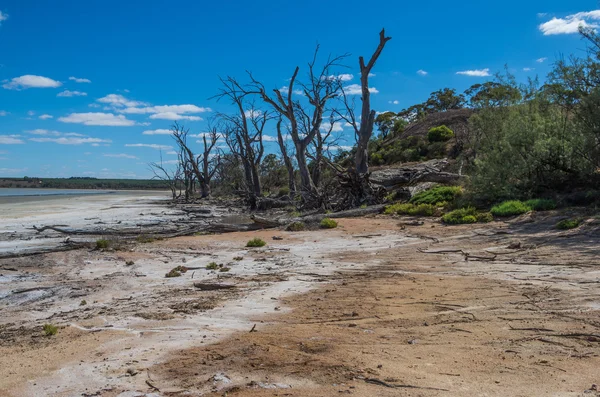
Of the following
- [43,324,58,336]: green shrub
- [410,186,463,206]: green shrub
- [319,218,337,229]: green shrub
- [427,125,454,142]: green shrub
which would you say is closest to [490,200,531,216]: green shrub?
[410,186,463,206]: green shrub

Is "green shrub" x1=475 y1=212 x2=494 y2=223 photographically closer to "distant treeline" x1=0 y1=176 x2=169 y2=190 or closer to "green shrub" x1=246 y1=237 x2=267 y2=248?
"green shrub" x1=246 y1=237 x2=267 y2=248

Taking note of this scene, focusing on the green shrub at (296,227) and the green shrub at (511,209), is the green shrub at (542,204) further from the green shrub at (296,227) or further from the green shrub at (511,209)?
the green shrub at (296,227)

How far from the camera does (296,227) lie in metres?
16.8

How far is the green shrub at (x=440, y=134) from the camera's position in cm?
3947

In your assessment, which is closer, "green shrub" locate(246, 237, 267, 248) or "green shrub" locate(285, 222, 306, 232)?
"green shrub" locate(246, 237, 267, 248)

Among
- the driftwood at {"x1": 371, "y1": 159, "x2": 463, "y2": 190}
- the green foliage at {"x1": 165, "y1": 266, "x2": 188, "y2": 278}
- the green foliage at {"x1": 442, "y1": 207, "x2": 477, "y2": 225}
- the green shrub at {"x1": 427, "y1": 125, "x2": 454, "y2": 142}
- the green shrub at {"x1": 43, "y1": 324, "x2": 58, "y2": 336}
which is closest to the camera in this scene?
the green shrub at {"x1": 43, "y1": 324, "x2": 58, "y2": 336}

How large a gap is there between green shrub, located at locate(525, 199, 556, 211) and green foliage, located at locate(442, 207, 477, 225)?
163 centimetres

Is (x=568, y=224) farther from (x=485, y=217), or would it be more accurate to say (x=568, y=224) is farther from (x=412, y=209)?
(x=412, y=209)

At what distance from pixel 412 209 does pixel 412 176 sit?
24.1 feet

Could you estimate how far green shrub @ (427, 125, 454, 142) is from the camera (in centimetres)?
3947

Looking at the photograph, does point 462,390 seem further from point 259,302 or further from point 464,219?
point 464,219

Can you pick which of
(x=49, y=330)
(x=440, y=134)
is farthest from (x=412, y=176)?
(x=49, y=330)

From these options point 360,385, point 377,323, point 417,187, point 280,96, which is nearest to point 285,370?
point 360,385

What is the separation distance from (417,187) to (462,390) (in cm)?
2025
